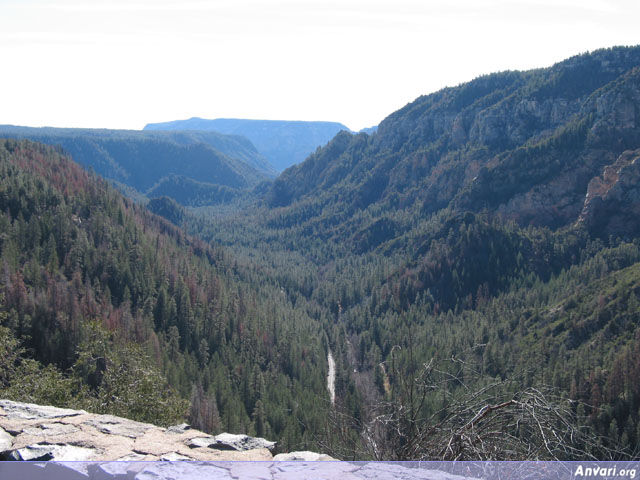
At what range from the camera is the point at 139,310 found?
100m

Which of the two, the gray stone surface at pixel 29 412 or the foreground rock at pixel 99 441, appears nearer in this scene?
the foreground rock at pixel 99 441

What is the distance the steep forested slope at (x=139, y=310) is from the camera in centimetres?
7375

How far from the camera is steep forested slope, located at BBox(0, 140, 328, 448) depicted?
73.8 meters

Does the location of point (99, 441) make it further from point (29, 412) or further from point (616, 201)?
point (616, 201)

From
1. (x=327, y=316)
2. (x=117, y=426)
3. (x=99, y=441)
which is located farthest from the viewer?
(x=327, y=316)

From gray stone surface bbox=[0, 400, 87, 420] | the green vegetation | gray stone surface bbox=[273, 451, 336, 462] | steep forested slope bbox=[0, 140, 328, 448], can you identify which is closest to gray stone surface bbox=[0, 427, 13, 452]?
gray stone surface bbox=[0, 400, 87, 420]

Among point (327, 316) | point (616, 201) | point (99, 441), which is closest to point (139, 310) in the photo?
point (327, 316)

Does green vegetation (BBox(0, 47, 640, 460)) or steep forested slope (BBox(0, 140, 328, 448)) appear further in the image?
steep forested slope (BBox(0, 140, 328, 448))

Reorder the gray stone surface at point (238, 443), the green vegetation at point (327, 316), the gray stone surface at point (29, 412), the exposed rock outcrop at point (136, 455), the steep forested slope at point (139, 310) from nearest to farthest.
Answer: the exposed rock outcrop at point (136, 455)
the gray stone surface at point (238, 443)
the gray stone surface at point (29, 412)
the green vegetation at point (327, 316)
the steep forested slope at point (139, 310)

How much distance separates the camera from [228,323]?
4678 inches

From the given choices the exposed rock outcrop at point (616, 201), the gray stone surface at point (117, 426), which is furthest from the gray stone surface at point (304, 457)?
the exposed rock outcrop at point (616, 201)

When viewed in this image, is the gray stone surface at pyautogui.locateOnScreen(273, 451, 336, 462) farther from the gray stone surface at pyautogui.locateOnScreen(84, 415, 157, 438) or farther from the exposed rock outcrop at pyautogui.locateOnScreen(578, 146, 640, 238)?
the exposed rock outcrop at pyautogui.locateOnScreen(578, 146, 640, 238)

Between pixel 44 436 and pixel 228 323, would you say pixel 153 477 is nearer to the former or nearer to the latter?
pixel 44 436

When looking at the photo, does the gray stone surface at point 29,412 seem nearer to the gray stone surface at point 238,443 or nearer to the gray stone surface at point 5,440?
the gray stone surface at point 5,440
